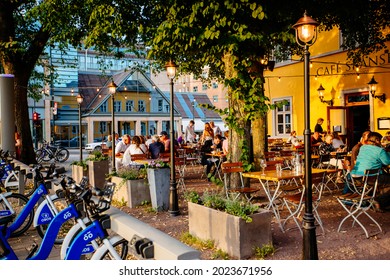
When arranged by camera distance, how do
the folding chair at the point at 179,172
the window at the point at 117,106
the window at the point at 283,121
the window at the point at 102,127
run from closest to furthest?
1. the folding chair at the point at 179,172
2. the window at the point at 283,121
3. the window at the point at 102,127
4. the window at the point at 117,106

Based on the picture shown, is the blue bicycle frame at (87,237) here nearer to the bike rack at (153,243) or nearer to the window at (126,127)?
the bike rack at (153,243)

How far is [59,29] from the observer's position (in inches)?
463

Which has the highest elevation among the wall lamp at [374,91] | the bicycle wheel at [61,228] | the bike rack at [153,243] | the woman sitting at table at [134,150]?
the wall lamp at [374,91]

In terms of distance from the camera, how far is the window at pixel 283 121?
1900 cm

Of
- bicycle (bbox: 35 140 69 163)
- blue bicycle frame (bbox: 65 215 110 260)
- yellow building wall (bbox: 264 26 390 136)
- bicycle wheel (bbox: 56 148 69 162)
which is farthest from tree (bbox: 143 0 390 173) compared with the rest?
bicycle wheel (bbox: 56 148 69 162)

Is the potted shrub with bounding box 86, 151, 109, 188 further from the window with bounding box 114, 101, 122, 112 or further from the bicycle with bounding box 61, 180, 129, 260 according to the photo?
the window with bounding box 114, 101, 122, 112

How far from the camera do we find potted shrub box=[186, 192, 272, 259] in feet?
15.0

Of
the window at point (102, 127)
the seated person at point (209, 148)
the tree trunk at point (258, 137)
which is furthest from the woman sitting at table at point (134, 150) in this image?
the window at point (102, 127)

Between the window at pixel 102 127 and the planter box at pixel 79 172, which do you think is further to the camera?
the window at pixel 102 127

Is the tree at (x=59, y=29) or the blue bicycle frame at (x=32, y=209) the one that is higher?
the tree at (x=59, y=29)

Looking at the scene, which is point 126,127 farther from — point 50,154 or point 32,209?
point 32,209

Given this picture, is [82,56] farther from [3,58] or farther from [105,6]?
[105,6]

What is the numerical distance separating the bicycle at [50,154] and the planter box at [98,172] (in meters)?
9.59
